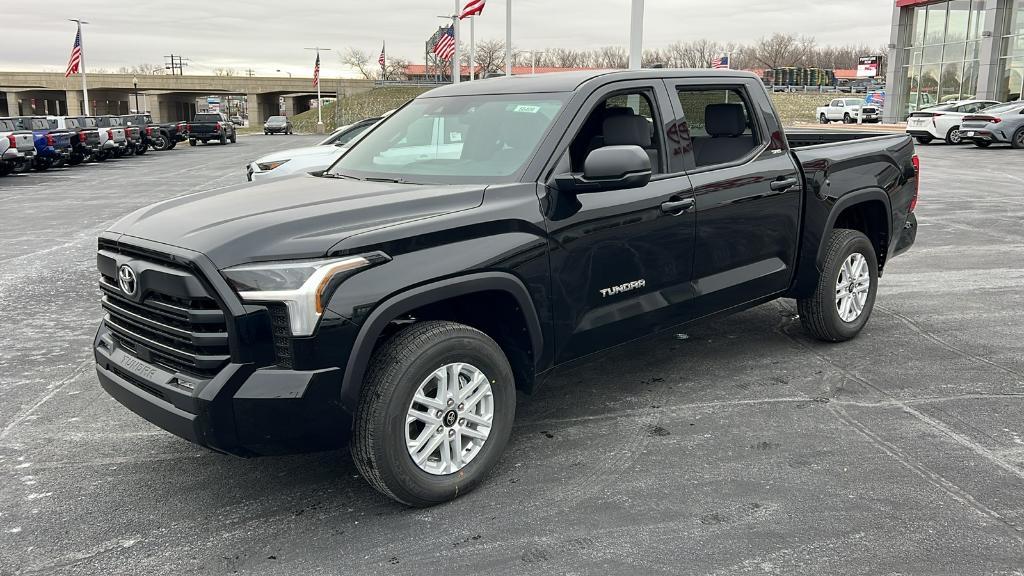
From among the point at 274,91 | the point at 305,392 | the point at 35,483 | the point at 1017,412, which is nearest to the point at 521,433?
the point at 305,392

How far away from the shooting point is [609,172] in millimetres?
3844

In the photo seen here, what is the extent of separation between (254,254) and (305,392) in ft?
1.80

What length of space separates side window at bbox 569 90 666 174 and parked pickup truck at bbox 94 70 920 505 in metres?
0.01

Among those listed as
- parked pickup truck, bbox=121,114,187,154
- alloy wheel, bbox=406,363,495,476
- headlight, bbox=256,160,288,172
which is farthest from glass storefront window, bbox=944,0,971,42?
alloy wheel, bbox=406,363,495,476

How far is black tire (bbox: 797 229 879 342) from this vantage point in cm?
564

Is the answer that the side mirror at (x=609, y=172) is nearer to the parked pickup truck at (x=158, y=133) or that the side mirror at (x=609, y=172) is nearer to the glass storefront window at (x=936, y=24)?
the parked pickup truck at (x=158, y=133)

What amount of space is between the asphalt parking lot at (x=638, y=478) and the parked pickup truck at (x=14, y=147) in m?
18.1

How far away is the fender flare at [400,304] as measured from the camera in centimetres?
325

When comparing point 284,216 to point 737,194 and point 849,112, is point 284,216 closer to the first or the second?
point 737,194

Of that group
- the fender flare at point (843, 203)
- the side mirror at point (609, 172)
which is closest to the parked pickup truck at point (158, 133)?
the fender flare at point (843, 203)

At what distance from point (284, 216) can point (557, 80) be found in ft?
5.92

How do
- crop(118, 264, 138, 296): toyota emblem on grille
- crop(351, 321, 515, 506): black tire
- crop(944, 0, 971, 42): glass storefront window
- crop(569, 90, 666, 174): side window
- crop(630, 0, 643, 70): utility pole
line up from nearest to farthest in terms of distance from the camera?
crop(351, 321, 515, 506): black tire → crop(118, 264, 138, 296): toyota emblem on grille → crop(569, 90, 666, 174): side window → crop(630, 0, 643, 70): utility pole → crop(944, 0, 971, 42): glass storefront window

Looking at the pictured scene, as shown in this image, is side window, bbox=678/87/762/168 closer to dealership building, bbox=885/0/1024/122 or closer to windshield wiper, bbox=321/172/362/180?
windshield wiper, bbox=321/172/362/180

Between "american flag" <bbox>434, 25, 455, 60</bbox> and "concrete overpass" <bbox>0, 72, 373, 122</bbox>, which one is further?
"concrete overpass" <bbox>0, 72, 373, 122</bbox>
